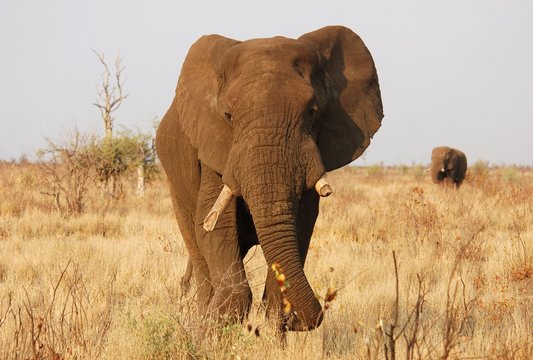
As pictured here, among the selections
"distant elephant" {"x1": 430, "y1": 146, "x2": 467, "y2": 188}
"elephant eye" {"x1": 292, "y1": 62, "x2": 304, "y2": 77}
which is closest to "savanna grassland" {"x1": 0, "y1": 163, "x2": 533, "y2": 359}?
"elephant eye" {"x1": 292, "y1": 62, "x2": 304, "y2": 77}

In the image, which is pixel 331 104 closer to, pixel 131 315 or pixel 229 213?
pixel 229 213

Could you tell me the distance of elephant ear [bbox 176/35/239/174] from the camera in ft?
18.0

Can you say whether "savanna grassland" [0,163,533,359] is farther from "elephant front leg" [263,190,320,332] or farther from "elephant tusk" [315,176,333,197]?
"elephant tusk" [315,176,333,197]

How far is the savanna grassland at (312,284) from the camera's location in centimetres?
480

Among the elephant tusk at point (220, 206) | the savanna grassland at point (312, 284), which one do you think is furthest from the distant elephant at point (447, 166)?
the elephant tusk at point (220, 206)

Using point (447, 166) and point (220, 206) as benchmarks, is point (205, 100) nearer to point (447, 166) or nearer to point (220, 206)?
point (220, 206)

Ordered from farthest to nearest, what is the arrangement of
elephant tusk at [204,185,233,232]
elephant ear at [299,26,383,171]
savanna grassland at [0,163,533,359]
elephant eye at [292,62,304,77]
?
elephant ear at [299,26,383,171]
elephant eye at [292,62,304,77]
elephant tusk at [204,185,233,232]
savanna grassland at [0,163,533,359]

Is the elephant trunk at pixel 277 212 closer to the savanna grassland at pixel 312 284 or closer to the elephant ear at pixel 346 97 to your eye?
the savanna grassland at pixel 312 284

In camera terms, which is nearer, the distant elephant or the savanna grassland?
the savanna grassland

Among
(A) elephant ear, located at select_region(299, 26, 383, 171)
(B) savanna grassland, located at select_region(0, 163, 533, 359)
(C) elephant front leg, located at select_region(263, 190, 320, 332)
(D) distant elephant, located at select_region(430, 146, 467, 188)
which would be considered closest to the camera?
(B) savanna grassland, located at select_region(0, 163, 533, 359)

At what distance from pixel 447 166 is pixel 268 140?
28.0 meters

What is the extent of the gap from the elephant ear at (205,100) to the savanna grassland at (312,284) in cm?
109

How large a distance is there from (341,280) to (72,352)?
479 centimetres

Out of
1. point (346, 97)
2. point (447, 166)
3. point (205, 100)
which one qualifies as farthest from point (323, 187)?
point (447, 166)
